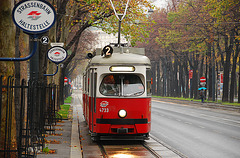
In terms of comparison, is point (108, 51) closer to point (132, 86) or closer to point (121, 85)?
point (121, 85)

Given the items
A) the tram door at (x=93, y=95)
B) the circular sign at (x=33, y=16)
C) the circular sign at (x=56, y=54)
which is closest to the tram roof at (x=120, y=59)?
the tram door at (x=93, y=95)

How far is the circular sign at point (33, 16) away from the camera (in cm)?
→ 731

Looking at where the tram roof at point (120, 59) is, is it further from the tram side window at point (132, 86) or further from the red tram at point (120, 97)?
the tram side window at point (132, 86)

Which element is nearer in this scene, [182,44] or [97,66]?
[97,66]

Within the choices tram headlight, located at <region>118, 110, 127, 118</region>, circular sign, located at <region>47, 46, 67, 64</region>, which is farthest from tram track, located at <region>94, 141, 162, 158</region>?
circular sign, located at <region>47, 46, 67, 64</region>

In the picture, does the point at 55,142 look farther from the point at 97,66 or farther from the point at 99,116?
the point at 97,66

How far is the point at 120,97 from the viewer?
45.4ft

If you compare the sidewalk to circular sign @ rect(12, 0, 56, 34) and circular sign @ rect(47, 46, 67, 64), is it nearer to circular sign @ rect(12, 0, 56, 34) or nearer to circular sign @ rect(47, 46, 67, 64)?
circular sign @ rect(47, 46, 67, 64)

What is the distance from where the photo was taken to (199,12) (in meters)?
48.5

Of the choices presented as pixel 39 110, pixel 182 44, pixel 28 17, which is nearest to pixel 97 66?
pixel 39 110

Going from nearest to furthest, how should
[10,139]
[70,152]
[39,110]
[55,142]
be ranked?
[10,139], [70,152], [39,110], [55,142]

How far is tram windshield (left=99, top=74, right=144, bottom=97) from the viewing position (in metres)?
14.0

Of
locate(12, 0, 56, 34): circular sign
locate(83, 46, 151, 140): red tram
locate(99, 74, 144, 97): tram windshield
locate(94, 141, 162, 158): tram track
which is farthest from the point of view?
locate(99, 74, 144, 97): tram windshield

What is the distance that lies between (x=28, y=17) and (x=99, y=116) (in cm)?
693
